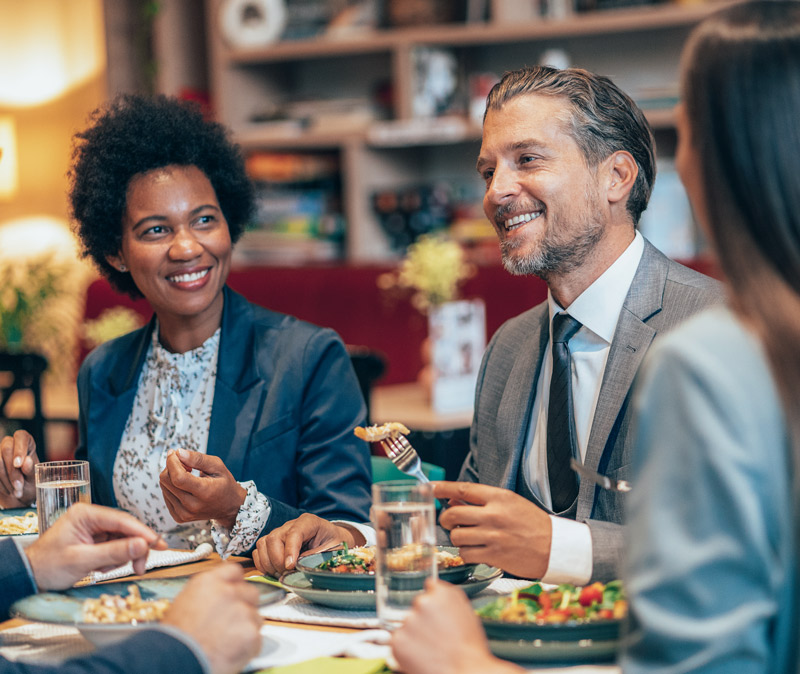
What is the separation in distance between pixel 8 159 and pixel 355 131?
2.00m

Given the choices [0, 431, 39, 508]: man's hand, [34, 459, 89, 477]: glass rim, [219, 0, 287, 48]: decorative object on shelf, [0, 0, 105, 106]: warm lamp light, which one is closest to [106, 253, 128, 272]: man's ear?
[0, 431, 39, 508]: man's hand

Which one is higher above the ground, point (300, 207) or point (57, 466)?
point (300, 207)

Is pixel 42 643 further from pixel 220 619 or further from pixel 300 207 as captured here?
pixel 300 207

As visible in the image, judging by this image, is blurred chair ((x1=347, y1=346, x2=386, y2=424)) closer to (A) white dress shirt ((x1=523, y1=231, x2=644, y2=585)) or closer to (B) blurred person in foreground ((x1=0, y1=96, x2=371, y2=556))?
(B) blurred person in foreground ((x1=0, y1=96, x2=371, y2=556))

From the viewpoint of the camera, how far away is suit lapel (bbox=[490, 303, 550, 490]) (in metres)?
1.68

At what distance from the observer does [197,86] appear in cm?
502

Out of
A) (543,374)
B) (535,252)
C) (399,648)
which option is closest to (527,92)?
(535,252)

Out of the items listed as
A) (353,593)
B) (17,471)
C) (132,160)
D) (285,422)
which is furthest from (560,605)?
(132,160)

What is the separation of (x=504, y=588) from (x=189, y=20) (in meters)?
4.25

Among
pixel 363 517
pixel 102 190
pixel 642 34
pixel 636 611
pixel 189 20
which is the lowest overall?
pixel 363 517

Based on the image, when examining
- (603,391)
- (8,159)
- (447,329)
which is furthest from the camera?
(8,159)

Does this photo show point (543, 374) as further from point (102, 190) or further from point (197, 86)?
point (197, 86)

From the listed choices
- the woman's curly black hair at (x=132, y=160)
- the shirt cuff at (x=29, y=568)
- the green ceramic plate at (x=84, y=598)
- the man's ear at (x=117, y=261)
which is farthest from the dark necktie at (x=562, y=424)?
the man's ear at (x=117, y=261)

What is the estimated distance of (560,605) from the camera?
1114 millimetres
